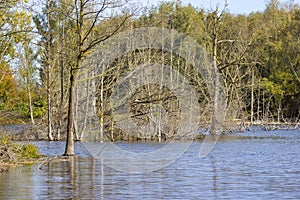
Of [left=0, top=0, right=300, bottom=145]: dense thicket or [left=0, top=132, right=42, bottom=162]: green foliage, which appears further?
[left=0, top=0, right=300, bottom=145]: dense thicket

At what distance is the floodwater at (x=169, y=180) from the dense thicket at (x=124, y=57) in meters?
2.54

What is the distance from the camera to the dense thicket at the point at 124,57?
24.6m

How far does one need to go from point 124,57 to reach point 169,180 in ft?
51.8

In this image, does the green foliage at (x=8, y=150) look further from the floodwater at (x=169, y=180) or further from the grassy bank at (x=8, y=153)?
the floodwater at (x=169, y=180)

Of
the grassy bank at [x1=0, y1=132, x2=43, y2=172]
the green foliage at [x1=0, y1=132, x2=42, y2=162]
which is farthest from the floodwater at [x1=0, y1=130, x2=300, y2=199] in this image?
the green foliage at [x1=0, y1=132, x2=42, y2=162]

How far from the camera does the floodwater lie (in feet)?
53.0

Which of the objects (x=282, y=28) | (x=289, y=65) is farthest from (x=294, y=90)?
→ (x=282, y=28)

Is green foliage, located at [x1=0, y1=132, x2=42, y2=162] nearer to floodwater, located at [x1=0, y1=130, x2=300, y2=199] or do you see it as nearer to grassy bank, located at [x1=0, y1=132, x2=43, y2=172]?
grassy bank, located at [x1=0, y1=132, x2=43, y2=172]

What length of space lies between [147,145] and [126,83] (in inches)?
142

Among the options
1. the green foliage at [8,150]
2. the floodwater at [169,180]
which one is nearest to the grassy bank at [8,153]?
the green foliage at [8,150]

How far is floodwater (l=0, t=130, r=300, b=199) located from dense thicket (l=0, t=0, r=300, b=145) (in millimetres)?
2538

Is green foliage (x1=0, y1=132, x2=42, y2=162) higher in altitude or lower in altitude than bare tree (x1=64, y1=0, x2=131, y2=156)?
lower

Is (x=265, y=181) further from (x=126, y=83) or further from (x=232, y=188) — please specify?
(x=126, y=83)

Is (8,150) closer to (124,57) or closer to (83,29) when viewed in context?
(83,29)
